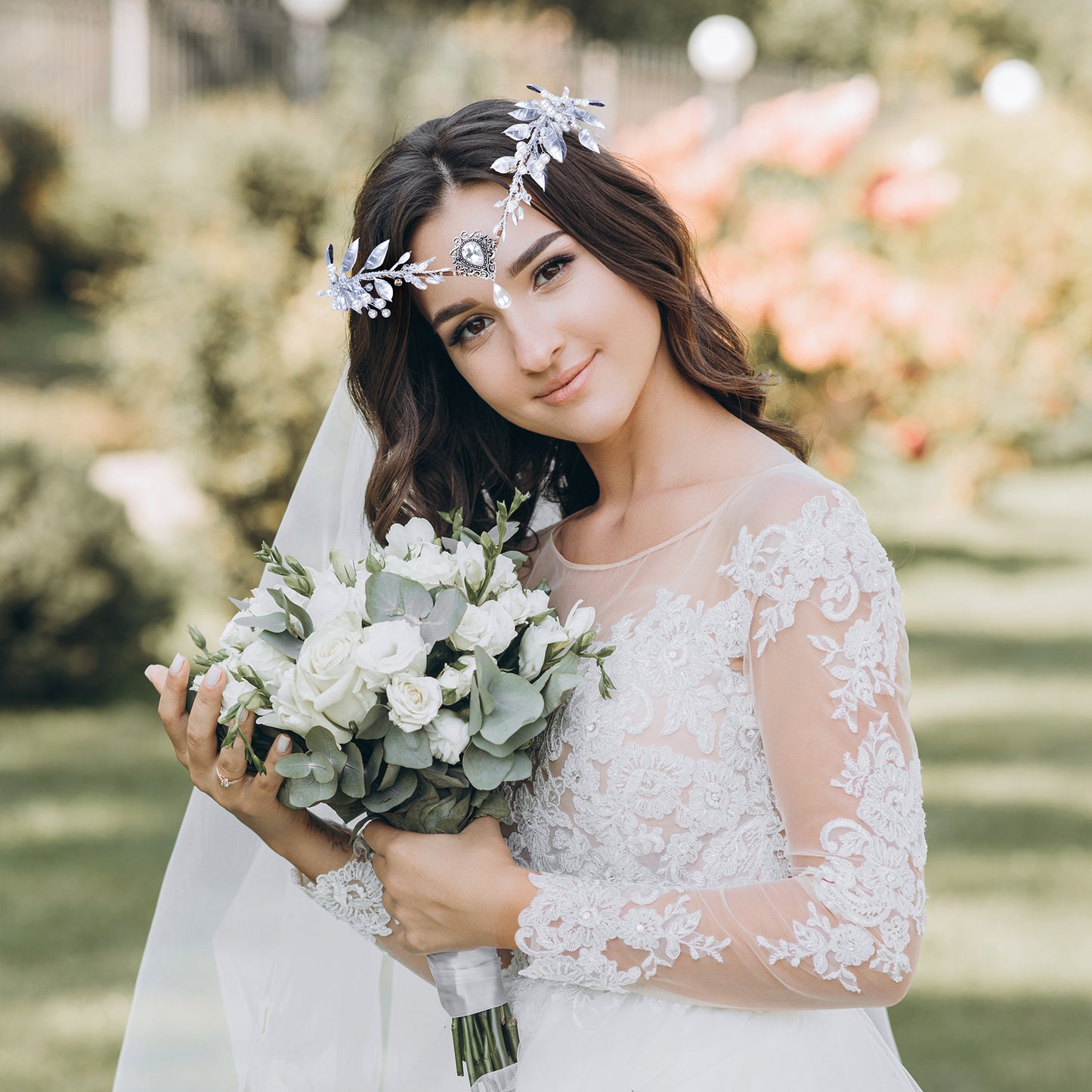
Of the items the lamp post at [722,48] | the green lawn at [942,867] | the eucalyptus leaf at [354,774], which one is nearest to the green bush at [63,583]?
the green lawn at [942,867]

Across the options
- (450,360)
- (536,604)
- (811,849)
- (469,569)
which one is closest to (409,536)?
(469,569)

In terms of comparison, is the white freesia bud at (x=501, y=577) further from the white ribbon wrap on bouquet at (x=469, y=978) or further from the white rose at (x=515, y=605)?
the white ribbon wrap on bouquet at (x=469, y=978)

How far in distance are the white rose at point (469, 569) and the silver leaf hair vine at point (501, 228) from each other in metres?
0.41

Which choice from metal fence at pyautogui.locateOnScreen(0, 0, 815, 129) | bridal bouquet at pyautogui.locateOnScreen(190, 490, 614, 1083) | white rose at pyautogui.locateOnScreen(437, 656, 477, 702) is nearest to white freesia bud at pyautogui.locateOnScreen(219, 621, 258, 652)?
bridal bouquet at pyautogui.locateOnScreen(190, 490, 614, 1083)

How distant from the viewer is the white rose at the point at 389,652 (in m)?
1.82

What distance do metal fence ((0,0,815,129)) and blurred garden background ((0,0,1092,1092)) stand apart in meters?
0.04

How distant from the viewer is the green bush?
6.98 meters

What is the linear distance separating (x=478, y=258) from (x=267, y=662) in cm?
73

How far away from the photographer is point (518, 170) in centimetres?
A: 211

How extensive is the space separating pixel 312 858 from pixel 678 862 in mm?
648

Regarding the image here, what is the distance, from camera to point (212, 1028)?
98.8 inches

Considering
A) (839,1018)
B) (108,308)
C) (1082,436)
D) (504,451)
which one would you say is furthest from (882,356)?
(1082,436)

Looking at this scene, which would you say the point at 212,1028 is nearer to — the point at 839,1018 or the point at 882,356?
the point at 839,1018

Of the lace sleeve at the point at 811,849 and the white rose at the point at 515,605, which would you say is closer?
the lace sleeve at the point at 811,849
